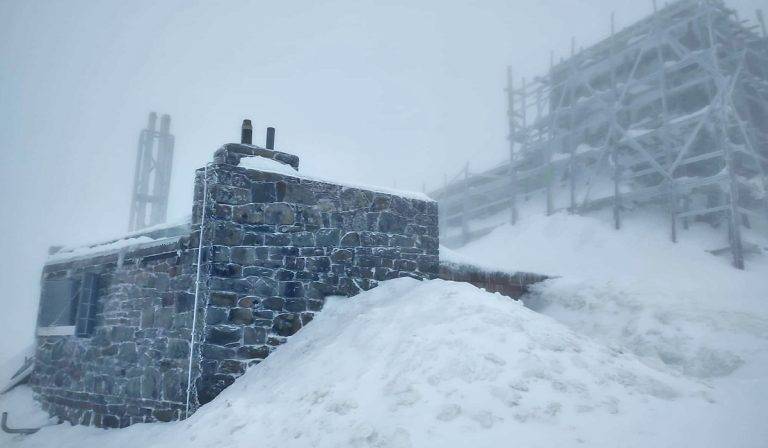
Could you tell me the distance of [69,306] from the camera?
28.5ft

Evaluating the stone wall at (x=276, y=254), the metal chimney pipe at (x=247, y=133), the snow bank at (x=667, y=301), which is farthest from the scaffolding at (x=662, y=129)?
the metal chimney pipe at (x=247, y=133)

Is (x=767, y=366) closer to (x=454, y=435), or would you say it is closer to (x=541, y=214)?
(x=454, y=435)

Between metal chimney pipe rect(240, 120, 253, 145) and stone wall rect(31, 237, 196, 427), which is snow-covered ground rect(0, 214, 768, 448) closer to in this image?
stone wall rect(31, 237, 196, 427)

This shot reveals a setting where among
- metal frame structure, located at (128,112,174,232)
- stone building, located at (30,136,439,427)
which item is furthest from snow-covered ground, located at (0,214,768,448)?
metal frame structure, located at (128,112,174,232)

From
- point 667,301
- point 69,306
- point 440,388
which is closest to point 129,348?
point 69,306

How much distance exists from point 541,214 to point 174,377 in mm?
18510

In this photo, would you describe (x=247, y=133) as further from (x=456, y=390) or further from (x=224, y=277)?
(x=456, y=390)

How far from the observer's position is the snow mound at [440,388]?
3814mm

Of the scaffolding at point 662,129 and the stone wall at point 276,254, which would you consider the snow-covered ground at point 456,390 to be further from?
the scaffolding at point 662,129

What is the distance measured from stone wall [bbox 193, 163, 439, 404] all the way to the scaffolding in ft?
44.5

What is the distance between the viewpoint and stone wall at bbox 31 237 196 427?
20.6 feet

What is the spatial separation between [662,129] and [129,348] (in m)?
19.0

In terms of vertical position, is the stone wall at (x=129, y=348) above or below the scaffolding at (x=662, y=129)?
below

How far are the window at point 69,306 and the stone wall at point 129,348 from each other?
0.13 m
